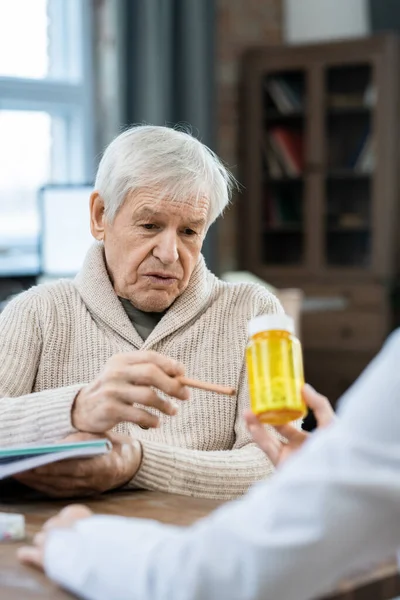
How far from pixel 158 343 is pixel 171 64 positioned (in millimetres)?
3355

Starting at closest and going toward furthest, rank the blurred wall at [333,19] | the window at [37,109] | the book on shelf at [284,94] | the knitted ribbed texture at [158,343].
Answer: the knitted ribbed texture at [158,343]
the window at [37,109]
the book on shelf at [284,94]
the blurred wall at [333,19]

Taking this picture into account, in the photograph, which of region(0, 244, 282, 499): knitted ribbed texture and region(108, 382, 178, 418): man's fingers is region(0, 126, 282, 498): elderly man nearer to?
region(0, 244, 282, 499): knitted ribbed texture

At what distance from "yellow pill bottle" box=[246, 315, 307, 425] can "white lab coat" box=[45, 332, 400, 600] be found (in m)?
0.40

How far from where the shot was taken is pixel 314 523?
0.75 m

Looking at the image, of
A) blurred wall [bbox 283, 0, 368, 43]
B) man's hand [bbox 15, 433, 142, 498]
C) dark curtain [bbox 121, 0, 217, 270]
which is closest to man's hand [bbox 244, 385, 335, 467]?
man's hand [bbox 15, 433, 142, 498]

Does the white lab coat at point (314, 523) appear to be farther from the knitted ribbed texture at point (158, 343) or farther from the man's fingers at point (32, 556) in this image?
the knitted ribbed texture at point (158, 343)

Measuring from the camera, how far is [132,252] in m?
1.90

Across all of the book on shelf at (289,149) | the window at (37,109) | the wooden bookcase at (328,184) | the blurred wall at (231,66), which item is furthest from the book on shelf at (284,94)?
the window at (37,109)

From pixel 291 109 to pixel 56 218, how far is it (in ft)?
7.01

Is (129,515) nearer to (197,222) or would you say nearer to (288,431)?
(288,431)

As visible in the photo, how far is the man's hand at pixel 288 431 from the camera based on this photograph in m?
1.26

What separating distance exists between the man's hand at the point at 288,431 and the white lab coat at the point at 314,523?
1.55ft

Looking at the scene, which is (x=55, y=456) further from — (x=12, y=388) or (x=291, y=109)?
(x=291, y=109)

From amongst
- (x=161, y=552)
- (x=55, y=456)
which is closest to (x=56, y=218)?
(x=55, y=456)
